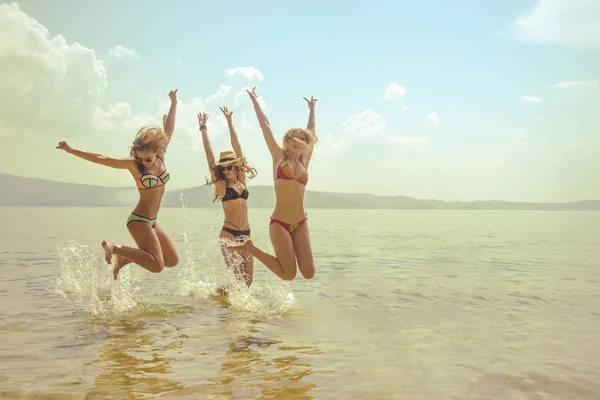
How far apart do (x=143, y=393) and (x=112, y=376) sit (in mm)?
682

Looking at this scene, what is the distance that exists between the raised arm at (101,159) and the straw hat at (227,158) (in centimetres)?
181

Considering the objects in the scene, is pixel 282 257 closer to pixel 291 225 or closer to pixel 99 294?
pixel 291 225

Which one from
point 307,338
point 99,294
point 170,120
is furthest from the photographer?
point 99,294

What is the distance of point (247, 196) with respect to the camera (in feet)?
32.7

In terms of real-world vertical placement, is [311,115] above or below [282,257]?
above

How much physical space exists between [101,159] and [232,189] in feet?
8.24

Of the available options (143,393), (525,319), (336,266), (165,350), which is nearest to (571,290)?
(525,319)

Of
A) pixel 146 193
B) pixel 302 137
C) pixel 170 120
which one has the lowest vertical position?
pixel 146 193

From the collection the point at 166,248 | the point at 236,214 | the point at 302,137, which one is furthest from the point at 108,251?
the point at 302,137

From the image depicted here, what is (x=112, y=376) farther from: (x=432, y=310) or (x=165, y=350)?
(x=432, y=310)

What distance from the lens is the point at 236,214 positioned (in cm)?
974

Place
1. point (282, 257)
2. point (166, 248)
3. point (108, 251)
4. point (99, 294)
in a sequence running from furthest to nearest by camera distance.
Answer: point (99, 294) < point (166, 248) < point (282, 257) < point (108, 251)

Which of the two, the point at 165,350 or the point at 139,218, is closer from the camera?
the point at 165,350

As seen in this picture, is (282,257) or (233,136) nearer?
(282,257)
